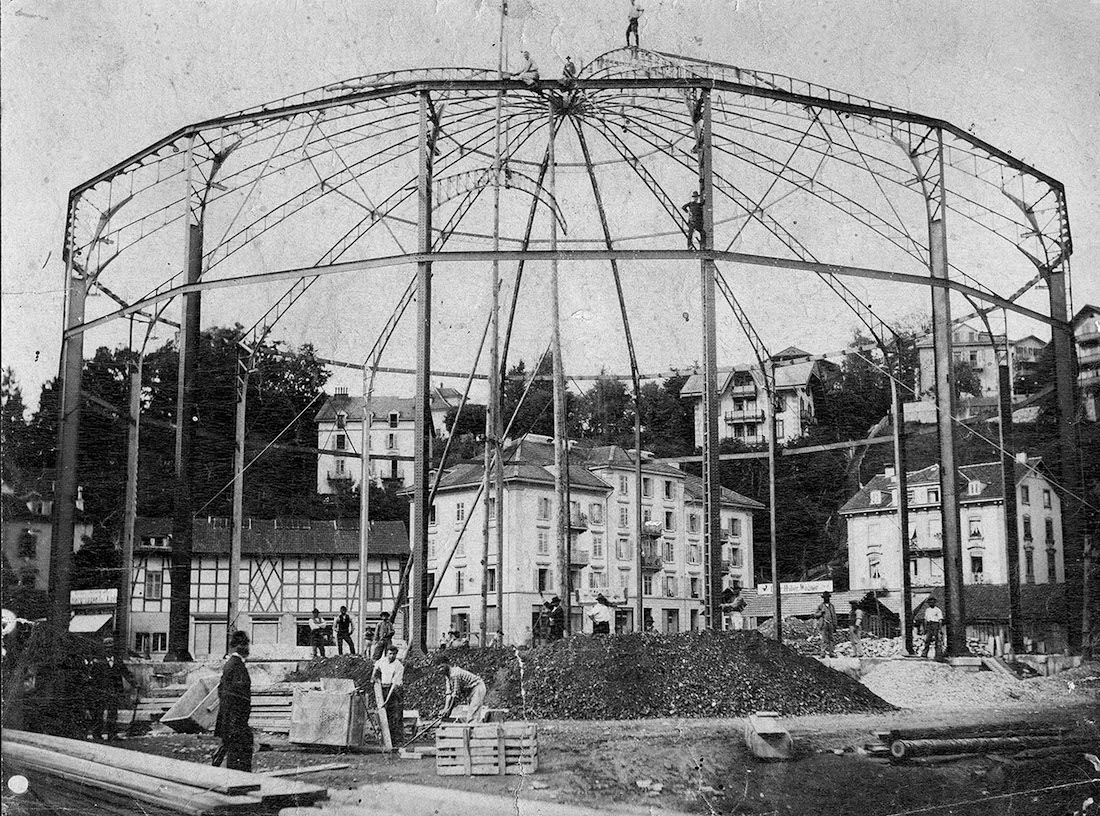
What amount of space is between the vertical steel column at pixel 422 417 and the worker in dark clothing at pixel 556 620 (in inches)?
150

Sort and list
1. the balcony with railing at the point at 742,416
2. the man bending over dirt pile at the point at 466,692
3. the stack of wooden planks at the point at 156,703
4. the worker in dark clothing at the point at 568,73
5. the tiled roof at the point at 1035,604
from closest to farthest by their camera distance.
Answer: the man bending over dirt pile at the point at 466,692 → the stack of wooden planks at the point at 156,703 → the worker in dark clothing at the point at 568,73 → the tiled roof at the point at 1035,604 → the balcony with railing at the point at 742,416

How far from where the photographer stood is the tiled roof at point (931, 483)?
1610 inches

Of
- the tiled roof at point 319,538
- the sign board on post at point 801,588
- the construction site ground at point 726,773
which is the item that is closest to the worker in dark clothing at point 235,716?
the construction site ground at point 726,773

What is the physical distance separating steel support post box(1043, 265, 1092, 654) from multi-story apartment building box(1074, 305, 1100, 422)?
13 cm

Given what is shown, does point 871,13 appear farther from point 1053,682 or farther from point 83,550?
point 83,550

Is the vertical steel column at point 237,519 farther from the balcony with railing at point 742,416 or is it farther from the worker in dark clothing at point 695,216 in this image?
the balcony with railing at point 742,416

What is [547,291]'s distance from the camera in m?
31.0

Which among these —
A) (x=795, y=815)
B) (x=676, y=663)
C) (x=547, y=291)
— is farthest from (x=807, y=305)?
(x=795, y=815)

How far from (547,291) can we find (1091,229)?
49.6ft

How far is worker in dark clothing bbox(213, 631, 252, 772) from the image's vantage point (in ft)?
41.8

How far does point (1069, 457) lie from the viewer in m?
21.4

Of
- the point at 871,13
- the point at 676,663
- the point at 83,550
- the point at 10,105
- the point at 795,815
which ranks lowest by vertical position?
the point at 795,815

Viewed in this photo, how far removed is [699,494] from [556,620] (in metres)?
33.2

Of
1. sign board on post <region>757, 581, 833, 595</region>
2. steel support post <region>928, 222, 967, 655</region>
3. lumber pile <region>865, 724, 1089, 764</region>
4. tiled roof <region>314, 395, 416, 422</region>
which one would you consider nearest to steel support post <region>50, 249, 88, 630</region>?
lumber pile <region>865, 724, 1089, 764</region>
